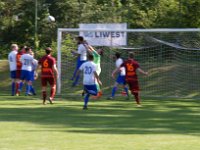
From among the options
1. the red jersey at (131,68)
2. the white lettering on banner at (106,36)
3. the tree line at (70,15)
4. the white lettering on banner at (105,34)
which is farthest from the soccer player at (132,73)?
the tree line at (70,15)

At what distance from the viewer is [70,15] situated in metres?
44.4

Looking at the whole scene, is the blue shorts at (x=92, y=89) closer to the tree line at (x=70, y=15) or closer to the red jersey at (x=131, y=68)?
the red jersey at (x=131, y=68)

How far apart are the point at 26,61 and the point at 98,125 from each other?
10.5 m

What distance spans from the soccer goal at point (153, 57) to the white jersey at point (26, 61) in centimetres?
223

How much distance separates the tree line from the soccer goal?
8.21m

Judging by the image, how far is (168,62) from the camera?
30406mm

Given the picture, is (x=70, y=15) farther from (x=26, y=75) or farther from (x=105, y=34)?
(x=26, y=75)

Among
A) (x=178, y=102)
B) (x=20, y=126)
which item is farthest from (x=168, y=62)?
(x=20, y=126)

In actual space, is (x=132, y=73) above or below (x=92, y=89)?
above

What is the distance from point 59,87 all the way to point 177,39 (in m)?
5.98

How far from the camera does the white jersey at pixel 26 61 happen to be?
87.3ft

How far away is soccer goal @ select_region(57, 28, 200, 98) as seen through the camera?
2933 centimetres

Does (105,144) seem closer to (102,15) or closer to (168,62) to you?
(168,62)

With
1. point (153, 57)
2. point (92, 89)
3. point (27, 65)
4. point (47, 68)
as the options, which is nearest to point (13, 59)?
point (27, 65)
